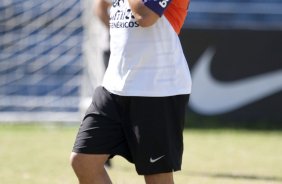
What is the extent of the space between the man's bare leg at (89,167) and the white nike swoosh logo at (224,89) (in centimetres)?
693

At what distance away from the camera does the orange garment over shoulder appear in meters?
4.78

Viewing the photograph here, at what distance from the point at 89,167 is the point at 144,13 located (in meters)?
0.94

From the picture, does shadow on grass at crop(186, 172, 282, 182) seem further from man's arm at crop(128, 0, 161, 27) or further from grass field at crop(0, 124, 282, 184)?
man's arm at crop(128, 0, 161, 27)

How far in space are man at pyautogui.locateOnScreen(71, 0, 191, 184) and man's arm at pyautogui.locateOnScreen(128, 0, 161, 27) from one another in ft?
0.38

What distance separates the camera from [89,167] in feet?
15.6

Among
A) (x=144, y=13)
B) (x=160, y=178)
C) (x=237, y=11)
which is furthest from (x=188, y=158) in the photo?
(x=237, y=11)

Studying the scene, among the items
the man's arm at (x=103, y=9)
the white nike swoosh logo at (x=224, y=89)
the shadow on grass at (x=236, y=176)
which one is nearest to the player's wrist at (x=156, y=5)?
the man's arm at (x=103, y=9)

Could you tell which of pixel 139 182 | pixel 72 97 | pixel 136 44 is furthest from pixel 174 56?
pixel 72 97

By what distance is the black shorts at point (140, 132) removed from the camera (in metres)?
4.76

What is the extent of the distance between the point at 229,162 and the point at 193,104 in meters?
3.15

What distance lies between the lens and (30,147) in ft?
31.5

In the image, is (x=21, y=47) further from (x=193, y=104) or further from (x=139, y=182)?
(x=139, y=182)

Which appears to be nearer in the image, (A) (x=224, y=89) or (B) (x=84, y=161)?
(B) (x=84, y=161)

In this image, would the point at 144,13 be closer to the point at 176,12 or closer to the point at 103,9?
the point at 176,12
